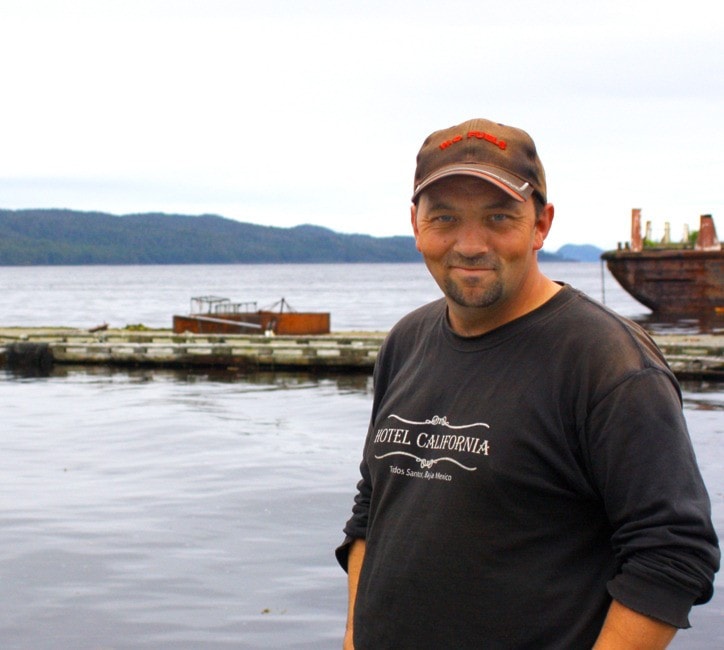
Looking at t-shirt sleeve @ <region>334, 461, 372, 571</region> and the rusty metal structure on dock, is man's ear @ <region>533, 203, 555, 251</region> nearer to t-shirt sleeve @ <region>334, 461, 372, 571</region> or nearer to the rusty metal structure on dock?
t-shirt sleeve @ <region>334, 461, 372, 571</region>

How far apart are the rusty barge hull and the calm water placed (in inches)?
1280

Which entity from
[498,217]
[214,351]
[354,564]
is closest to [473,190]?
[498,217]

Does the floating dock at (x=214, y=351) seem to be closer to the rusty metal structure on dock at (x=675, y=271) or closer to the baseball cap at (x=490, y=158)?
the baseball cap at (x=490, y=158)

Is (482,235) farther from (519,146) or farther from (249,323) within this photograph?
(249,323)

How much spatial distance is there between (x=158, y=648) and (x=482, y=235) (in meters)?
5.48

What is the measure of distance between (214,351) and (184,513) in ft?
50.1

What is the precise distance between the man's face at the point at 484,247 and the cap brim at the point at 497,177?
0.12ft

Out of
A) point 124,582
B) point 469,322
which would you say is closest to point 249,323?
point 124,582

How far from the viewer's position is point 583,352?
2342 millimetres

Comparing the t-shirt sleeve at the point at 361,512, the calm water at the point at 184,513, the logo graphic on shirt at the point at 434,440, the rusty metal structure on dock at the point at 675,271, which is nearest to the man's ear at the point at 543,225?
the logo graphic on shirt at the point at 434,440

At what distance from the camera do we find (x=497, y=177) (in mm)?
2434

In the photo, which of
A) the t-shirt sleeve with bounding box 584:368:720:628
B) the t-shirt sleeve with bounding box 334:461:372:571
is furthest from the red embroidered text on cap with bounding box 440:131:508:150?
the t-shirt sleeve with bounding box 334:461:372:571

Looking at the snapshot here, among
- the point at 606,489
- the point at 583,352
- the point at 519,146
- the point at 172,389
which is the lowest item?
the point at 172,389

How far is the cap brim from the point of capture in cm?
243
